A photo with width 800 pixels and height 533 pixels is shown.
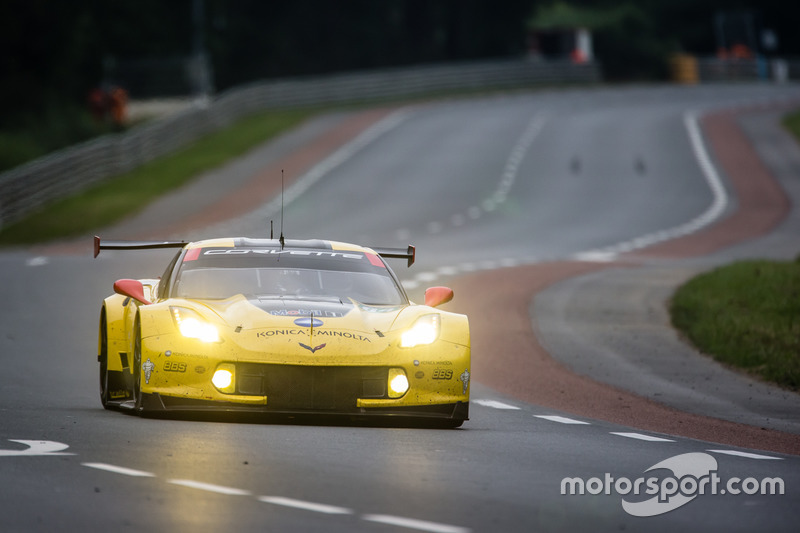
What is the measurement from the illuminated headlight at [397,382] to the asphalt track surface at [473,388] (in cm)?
25

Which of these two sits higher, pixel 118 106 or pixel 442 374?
pixel 118 106

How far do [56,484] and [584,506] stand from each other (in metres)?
2.50

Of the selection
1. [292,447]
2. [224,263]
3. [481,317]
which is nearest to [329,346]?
[292,447]

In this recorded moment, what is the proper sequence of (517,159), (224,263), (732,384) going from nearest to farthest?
(224,263), (732,384), (517,159)

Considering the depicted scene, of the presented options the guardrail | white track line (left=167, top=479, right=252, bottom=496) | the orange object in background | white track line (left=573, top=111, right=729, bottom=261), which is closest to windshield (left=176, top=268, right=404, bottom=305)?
white track line (left=167, top=479, right=252, bottom=496)

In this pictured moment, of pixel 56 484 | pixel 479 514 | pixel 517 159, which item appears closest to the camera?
pixel 479 514

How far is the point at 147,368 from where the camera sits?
980 centimetres

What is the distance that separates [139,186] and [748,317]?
2812 centimetres

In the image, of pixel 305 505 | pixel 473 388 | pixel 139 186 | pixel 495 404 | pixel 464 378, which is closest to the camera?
pixel 305 505

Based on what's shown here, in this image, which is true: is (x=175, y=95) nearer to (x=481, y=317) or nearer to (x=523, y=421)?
(x=481, y=317)

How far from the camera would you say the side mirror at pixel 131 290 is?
34.7 ft

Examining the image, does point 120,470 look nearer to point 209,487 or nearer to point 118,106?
point 209,487

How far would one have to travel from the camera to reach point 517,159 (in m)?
50.4

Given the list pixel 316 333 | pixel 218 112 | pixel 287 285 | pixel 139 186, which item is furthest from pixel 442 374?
pixel 218 112
